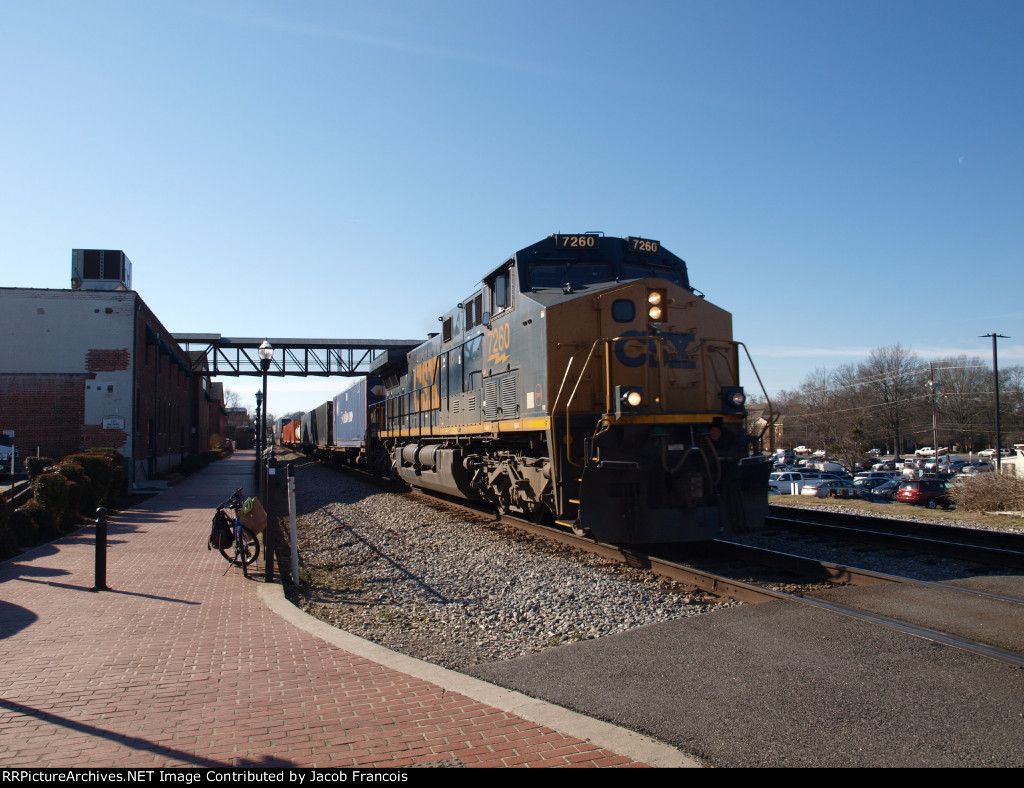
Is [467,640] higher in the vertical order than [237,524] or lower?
lower

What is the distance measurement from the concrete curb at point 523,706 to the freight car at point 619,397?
3353mm

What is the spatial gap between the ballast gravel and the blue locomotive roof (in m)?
3.87

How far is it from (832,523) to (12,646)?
11.7 m

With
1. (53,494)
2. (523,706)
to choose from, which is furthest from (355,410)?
(523,706)

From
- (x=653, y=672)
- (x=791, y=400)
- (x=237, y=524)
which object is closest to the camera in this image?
(x=653, y=672)

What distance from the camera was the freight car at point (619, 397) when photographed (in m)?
8.38

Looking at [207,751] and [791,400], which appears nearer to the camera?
[207,751]

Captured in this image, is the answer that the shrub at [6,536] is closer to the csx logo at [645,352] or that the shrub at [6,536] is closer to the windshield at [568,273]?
the windshield at [568,273]

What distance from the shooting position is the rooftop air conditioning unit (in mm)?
28766

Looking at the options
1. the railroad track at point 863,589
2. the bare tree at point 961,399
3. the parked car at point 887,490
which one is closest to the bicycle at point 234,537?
the railroad track at point 863,589

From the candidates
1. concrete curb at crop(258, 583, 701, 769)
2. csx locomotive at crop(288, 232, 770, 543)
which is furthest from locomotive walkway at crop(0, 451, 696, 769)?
csx locomotive at crop(288, 232, 770, 543)
